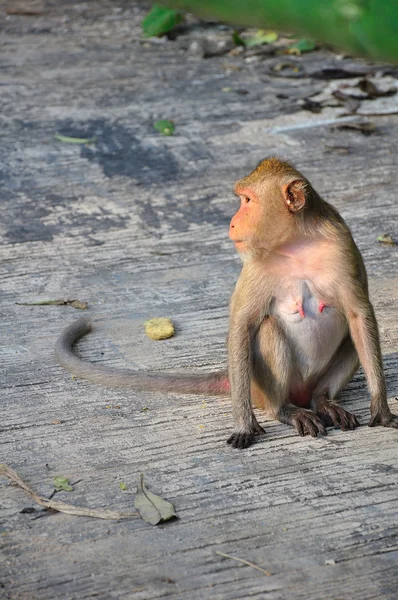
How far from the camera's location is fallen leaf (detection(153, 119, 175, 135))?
19.2 ft

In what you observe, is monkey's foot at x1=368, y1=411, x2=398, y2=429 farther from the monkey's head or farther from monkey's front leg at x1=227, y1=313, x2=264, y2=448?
the monkey's head

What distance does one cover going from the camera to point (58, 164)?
544 centimetres

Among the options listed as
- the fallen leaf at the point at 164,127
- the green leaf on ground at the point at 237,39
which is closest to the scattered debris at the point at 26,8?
the green leaf on ground at the point at 237,39

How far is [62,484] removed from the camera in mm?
2572

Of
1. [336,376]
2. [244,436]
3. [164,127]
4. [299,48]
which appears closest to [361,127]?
[164,127]

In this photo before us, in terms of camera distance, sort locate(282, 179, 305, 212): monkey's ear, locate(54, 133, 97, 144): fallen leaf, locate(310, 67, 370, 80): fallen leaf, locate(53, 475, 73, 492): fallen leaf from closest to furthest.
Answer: locate(53, 475, 73, 492): fallen leaf → locate(282, 179, 305, 212): monkey's ear → locate(54, 133, 97, 144): fallen leaf → locate(310, 67, 370, 80): fallen leaf

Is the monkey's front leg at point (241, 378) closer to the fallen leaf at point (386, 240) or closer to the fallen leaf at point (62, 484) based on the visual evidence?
the fallen leaf at point (62, 484)

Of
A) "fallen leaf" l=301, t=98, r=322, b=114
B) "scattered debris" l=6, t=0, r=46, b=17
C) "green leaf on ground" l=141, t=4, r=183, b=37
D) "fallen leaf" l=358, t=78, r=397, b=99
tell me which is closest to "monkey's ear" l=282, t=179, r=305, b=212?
"fallen leaf" l=301, t=98, r=322, b=114

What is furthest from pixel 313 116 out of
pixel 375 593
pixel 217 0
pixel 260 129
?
pixel 217 0

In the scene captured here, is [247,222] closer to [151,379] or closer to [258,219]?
[258,219]

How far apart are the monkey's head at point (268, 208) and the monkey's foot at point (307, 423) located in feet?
2.03

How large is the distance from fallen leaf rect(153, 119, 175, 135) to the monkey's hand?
3.37m

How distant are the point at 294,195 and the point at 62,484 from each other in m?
1.22

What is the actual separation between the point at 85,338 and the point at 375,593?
1995mm
